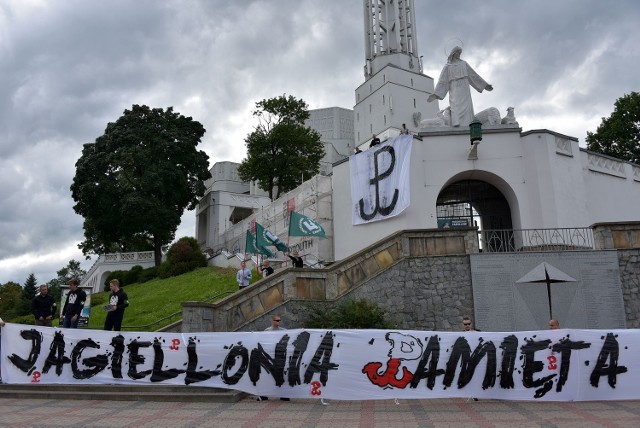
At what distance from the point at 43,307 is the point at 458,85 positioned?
62.9 feet

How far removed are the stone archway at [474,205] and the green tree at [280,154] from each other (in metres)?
22.3

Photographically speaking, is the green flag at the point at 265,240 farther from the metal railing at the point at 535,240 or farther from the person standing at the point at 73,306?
the person standing at the point at 73,306

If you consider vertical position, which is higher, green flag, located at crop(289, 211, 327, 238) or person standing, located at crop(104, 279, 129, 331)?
green flag, located at crop(289, 211, 327, 238)

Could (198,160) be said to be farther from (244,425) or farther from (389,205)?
(244,425)

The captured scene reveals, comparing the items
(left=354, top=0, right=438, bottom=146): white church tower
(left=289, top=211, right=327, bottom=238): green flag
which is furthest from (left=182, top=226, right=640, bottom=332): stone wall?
(left=354, top=0, right=438, bottom=146): white church tower

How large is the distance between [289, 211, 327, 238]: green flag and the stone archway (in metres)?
6.86

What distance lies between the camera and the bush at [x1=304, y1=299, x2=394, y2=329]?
1475cm

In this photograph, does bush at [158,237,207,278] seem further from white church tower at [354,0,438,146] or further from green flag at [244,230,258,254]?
white church tower at [354,0,438,146]

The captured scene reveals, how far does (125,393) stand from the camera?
1051 cm

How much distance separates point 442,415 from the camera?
28.3ft

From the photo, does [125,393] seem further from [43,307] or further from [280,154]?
[280,154]

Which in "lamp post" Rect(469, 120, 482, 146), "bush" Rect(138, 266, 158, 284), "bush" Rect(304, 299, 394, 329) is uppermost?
"lamp post" Rect(469, 120, 482, 146)

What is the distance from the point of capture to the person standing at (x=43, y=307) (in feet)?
45.0

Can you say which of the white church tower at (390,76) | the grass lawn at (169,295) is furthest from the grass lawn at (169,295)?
the white church tower at (390,76)
